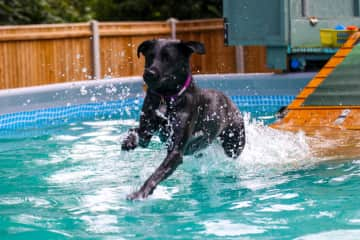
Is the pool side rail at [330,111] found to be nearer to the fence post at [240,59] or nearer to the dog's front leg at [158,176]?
the dog's front leg at [158,176]

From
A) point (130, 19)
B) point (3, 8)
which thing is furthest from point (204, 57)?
point (3, 8)

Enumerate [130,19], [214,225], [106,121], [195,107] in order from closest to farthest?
[214,225]
[195,107]
[106,121]
[130,19]

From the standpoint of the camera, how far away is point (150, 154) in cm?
760

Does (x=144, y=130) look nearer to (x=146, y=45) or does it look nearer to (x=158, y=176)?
(x=158, y=176)

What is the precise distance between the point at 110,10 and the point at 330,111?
10325 millimetres

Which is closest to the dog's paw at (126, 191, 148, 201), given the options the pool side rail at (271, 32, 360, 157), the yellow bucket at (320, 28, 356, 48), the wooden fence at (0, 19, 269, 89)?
the pool side rail at (271, 32, 360, 157)

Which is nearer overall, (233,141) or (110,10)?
(233,141)

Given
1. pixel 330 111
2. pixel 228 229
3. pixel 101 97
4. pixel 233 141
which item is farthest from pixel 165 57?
pixel 101 97

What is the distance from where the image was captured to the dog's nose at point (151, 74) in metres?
5.15

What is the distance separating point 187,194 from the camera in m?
5.89

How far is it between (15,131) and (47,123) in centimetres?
86

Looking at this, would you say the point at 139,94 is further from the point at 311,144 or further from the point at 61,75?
the point at 311,144

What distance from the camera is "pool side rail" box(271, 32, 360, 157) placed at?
8422mm

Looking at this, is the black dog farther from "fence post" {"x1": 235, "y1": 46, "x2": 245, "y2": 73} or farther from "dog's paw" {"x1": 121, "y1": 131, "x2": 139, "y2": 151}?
"fence post" {"x1": 235, "y1": 46, "x2": 245, "y2": 73}
